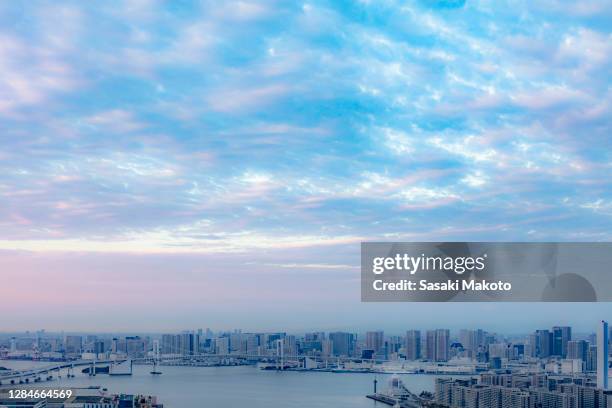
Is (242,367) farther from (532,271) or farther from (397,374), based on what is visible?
(532,271)

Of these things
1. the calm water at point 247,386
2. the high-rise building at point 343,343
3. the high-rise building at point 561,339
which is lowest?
the calm water at point 247,386

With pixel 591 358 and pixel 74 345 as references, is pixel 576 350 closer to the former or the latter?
pixel 591 358

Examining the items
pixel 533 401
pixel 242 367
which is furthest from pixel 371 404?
pixel 242 367

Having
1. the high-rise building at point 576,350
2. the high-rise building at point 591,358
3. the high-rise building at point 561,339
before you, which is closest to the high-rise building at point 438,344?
the high-rise building at point 561,339

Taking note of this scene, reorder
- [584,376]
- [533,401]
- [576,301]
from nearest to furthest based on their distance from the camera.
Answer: [576,301]
[533,401]
[584,376]

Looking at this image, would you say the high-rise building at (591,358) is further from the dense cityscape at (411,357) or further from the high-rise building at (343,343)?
the high-rise building at (343,343)

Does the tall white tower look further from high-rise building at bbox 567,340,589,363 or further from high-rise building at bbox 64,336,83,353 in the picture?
high-rise building at bbox 64,336,83,353
